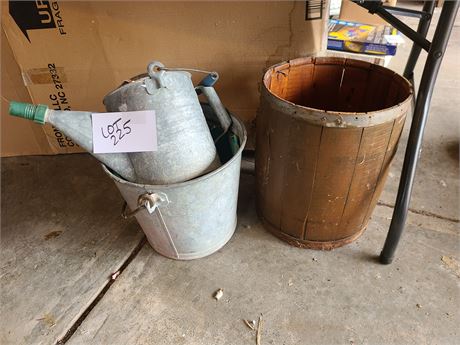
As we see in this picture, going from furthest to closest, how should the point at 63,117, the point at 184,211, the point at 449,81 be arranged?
the point at 449,81 < the point at 184,211 < the point at 63,117

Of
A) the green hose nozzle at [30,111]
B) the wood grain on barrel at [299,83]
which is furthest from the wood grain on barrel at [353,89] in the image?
the green hose nozzle at [30,111]

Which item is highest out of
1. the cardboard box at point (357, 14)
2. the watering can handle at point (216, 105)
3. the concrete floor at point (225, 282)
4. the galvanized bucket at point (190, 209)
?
the cardboard box at point (357, 14)

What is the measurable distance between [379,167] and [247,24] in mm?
628

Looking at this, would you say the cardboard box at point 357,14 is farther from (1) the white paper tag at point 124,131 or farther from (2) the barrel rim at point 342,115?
(1) the white paper tag at point 124,131

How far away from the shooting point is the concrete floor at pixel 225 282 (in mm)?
967

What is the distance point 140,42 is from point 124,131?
1.74 ft

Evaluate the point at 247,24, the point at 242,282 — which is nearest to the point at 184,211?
the point at 242,282

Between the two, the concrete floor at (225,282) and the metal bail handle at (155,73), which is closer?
the metal bail handle at (155,73)

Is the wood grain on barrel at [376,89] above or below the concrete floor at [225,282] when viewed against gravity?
above

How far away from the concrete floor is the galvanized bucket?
0.06m

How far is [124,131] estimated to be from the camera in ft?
2.86

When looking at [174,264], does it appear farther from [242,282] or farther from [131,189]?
[131,189]

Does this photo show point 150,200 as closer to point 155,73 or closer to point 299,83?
point 155,73

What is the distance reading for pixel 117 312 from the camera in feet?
3.35
